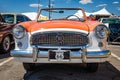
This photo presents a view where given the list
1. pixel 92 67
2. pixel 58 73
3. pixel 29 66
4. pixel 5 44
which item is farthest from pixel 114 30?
pixel 29 66

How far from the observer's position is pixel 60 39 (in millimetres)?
4688

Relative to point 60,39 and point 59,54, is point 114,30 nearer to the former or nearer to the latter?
point 60,39

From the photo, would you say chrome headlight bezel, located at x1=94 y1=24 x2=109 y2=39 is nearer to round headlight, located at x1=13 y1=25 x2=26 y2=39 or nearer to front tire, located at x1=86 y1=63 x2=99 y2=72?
front tire, located at x1=86 y1=63 x2=99 y2=72

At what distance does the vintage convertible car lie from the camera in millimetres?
4551

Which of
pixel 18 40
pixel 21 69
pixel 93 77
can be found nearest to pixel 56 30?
pixel 18 40

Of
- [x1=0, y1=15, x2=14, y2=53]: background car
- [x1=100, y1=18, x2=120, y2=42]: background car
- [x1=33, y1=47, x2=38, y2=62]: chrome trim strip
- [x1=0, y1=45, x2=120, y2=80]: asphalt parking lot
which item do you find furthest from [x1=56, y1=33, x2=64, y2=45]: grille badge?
[x1=100, y1=18, x2=120, y2=42]: background car

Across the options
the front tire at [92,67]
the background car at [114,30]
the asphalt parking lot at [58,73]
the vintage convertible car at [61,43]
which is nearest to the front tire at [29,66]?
the asphalt parking lot at [58,73]

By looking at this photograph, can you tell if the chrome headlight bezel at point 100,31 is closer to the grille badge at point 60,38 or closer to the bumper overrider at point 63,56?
the bumper overrider at point 63,56

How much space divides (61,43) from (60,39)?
3.3 inches

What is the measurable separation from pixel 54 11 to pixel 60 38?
7.42 feet

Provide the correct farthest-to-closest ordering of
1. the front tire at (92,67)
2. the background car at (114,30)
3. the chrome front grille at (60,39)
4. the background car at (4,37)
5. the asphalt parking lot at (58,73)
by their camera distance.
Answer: the background car at (114,30)
the background car at (4,37)
the front tire at (92,67)
the asphalt parking lot at (58,73)
the chrome front grille at (60,39)

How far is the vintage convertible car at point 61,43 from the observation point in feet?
14.9

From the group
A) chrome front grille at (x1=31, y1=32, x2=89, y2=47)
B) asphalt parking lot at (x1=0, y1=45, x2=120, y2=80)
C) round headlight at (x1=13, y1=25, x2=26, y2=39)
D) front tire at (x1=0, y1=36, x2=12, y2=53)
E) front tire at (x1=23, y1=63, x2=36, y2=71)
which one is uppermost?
round headlight at (x1=13, y1=25, x2=26, y2=39)

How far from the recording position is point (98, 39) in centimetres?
481
